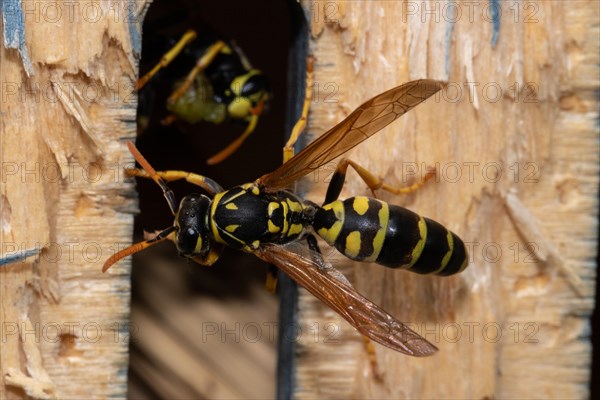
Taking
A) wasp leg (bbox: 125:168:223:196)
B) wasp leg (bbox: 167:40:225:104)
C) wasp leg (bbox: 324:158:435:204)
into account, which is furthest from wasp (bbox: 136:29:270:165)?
wasp leg (bbox: 324:158:435:204)

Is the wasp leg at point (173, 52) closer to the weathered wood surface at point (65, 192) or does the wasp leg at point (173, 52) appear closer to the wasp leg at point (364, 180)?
the weathered wood surface at point (65, 192)

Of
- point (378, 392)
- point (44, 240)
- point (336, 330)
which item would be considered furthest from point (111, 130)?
point (378, 392)

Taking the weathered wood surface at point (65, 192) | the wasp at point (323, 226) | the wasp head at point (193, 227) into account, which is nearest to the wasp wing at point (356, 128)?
the wasp at point (323, 226)

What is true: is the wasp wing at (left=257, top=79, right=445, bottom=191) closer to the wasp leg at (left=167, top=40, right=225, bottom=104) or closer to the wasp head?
the wasp head

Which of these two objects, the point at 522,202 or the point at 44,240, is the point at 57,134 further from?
the point at 522,202

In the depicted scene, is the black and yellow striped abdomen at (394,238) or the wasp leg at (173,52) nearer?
the black and yellow striped abdomen at (394,238)

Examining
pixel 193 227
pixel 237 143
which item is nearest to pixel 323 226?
pixel 193 227

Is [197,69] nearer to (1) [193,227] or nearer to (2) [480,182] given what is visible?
(1) [193,227]
